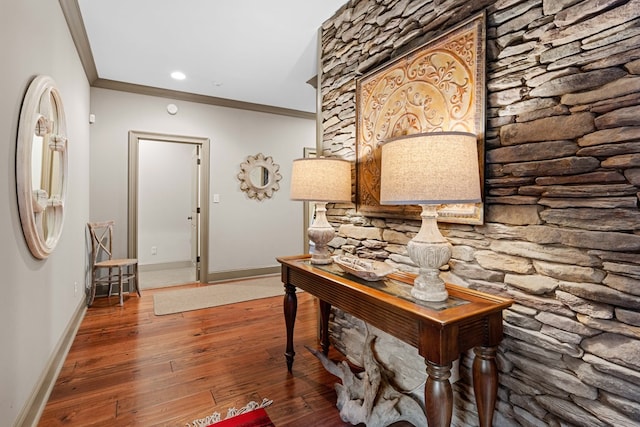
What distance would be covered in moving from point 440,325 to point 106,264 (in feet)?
12.3

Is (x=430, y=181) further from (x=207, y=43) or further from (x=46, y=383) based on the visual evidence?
(x=207, y=43)

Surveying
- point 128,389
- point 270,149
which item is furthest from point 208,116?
point 128,389

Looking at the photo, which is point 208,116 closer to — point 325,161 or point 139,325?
point 139,325

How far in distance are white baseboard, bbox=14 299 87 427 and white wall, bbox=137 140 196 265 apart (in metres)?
2.75

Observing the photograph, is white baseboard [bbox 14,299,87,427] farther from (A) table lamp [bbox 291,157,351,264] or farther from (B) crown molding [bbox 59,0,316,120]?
(B) crown molding [bbox 59,0,316,120]

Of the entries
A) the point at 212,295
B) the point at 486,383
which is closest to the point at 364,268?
the point at 486,383

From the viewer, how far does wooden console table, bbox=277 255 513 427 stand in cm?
110

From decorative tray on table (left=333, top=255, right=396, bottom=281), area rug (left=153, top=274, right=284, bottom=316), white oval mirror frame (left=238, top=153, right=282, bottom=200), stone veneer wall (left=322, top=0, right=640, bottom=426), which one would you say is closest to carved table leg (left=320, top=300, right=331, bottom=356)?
decorative tray on table (left=333, top=255, right=396, bottom=281)

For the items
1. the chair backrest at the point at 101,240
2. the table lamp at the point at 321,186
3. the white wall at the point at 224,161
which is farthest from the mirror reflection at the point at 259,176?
the table lamp at the point at 321,186

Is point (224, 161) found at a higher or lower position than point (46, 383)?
higher

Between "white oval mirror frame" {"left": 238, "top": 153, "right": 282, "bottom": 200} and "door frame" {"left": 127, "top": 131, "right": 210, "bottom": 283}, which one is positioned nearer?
"door frame" {"left": 127, "top": 131, "right": 210, "bottom": 283}

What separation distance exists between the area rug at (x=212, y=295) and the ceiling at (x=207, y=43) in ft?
8.49

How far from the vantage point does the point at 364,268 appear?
162cm

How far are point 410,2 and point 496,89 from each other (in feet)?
2.64
